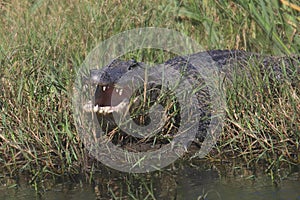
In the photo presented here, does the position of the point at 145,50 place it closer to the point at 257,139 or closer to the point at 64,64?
the point at 64,64

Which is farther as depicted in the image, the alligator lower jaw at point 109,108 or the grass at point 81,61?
the alligator lower jaw at point 109,108

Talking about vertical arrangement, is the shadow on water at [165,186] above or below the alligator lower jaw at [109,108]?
below

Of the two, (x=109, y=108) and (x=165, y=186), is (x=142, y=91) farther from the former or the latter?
(x=165, y=186)

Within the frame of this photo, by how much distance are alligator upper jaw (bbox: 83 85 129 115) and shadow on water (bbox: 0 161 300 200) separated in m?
0.43

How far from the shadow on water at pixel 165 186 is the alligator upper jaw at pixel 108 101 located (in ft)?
1.41

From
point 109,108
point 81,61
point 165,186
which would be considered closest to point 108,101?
point 109,108

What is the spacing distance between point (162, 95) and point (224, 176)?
767 mm

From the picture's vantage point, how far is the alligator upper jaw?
4.16 meters

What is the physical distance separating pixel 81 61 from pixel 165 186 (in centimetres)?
168

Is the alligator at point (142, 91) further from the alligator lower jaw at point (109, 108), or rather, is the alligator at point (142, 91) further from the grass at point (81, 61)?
the grass at point (81, 61)

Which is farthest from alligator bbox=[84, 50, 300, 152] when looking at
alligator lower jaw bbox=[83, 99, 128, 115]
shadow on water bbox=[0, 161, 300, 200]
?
shadow on water bbox=[0, 161, 300, 200]

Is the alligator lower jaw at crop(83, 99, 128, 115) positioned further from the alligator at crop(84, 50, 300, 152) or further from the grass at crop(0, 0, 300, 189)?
the grass at crop(0, 0, 300, 189)

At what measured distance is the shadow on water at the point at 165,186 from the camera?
338 centimetres

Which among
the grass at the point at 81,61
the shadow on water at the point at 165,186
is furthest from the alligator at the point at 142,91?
the shadow on water at the point at 165,186
